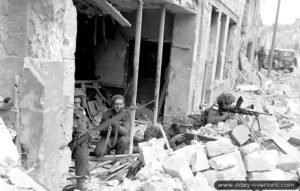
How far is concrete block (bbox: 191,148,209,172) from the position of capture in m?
4.22

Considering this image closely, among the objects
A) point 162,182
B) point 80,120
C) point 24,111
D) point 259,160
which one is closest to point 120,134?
point 80,120

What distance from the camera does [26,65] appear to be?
2818mm

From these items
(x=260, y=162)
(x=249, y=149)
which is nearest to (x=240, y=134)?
(x=249, y=149)

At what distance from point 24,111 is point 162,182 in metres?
1.65

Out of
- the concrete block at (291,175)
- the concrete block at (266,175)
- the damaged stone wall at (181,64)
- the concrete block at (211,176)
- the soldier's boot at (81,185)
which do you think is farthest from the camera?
the damaged stone wall at (181,64)

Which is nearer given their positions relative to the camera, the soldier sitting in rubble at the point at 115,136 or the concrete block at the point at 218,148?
the concrete block at the point at 218,148

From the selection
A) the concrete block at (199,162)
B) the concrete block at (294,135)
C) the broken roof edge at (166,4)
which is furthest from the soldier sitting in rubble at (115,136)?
the concrete block at (294,135)

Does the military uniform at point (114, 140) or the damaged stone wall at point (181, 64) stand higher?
the damaged stone wall at point (181, 64)

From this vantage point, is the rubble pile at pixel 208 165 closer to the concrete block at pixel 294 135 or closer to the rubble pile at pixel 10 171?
the concrete block at pixel 294 135

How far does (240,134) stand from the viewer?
5375 mm

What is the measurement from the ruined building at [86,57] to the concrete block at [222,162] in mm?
1825

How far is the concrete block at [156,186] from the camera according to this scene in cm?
355

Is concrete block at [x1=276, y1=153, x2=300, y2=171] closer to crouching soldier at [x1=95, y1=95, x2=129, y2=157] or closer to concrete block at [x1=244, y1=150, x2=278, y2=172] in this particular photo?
concrete block at [x1=244, y1=150, x2=278, y2=172]

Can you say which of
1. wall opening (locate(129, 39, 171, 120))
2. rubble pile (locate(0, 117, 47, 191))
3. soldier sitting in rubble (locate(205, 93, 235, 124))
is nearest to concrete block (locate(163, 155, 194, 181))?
rubble pile (locate(0, 117, 47, 191))
